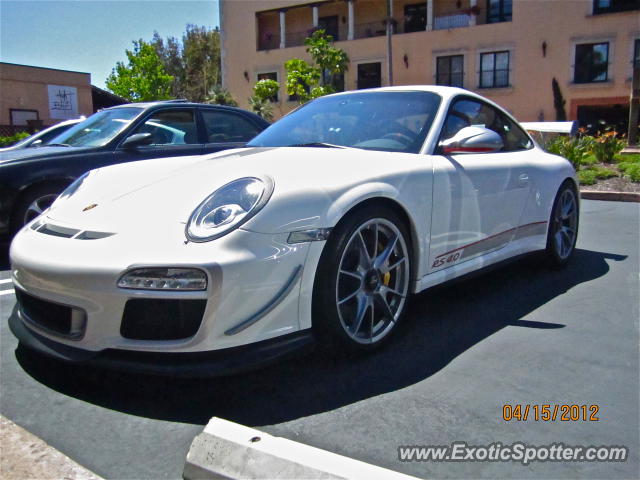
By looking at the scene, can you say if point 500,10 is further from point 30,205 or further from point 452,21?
point 30,205

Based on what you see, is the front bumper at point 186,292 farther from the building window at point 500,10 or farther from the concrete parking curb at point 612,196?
the building window at point 500,10

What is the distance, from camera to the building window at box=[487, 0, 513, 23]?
31.8 m

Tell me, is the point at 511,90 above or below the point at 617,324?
above

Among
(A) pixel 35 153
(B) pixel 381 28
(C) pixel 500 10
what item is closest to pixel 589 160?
(A) pixel 35 153

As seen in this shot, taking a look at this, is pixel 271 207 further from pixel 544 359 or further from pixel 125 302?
pixel 544 359

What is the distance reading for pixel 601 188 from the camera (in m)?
10.1

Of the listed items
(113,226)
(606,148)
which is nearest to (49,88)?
(606,148)

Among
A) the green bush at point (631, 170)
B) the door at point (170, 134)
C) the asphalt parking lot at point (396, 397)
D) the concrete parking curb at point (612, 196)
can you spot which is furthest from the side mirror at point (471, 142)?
the green bush at point (631, 170)

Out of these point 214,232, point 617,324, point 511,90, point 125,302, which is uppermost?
point 511,90

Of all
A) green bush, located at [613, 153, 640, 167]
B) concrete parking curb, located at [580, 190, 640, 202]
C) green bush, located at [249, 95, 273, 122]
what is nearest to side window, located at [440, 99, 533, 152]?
concrete parking curb, located at [580, 190, 640, 202]

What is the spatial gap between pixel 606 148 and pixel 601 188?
2.94 meters

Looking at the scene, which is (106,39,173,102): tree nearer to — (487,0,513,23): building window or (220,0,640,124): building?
(220,0,640,124): building

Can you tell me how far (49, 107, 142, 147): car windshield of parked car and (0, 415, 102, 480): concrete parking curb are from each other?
3.91m

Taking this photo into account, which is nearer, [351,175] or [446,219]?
[351,175]
